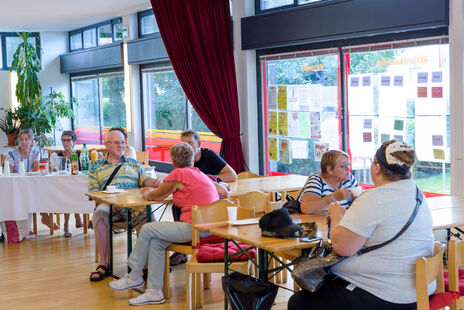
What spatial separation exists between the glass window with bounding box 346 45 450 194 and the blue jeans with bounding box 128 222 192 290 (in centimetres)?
236

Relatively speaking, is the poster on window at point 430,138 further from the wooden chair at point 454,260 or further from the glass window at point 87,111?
the glass window at point 87,111

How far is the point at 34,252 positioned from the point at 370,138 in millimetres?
3483

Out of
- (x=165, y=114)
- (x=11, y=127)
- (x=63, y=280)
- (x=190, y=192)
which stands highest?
(x=165, y=114)

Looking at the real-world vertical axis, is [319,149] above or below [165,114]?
below

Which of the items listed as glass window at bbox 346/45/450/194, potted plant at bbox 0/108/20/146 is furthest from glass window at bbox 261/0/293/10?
potted plant at bbox 0/108/20/146

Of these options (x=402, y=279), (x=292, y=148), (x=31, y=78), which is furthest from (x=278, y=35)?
(x=31, y=78)

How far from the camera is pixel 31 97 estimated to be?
11.9 m

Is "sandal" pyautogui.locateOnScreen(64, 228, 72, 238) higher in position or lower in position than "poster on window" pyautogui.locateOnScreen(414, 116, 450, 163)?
lower

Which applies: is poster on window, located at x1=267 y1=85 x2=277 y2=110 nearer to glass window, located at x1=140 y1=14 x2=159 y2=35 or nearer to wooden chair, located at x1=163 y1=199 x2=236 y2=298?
glass window, located at x1=140 y1=14 x2=159 y2=35

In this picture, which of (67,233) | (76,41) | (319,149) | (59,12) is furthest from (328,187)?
(76,41)

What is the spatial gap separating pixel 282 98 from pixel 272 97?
0.20m

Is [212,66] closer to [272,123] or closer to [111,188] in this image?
[272,123]

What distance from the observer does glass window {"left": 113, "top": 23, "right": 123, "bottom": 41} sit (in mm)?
10562

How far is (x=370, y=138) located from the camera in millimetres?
6105
